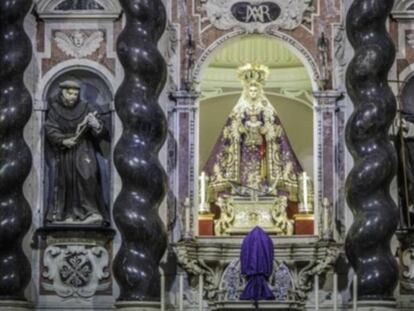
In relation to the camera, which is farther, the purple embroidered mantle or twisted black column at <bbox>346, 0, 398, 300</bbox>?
twisted black column at <bbox>346, 0, 398, 300</bbox>

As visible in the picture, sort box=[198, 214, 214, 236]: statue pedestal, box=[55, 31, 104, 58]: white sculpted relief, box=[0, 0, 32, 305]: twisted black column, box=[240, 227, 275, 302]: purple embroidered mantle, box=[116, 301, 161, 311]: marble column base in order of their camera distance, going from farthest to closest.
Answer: box=[198, 214, 214, 236]: statue pedestal
box=[55, 31, 104, 58]: white sculpted relief
box=[0, 0, 32, 305]: twisted black column
box=[116, 301, 161, 311]: marble column base
box=[240, 227, 275, 302]: purple embroidered mantle

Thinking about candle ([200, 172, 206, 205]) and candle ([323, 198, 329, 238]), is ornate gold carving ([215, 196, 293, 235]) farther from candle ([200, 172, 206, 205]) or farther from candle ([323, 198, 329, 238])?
candle ([323, 198, 329, 238])

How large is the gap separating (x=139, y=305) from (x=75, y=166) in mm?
2445

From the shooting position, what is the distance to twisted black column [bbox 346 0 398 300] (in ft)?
63.8

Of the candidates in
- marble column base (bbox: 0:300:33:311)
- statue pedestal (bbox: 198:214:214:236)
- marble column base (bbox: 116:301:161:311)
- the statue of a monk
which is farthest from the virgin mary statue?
marble column base (bbox: 0:300:33:311)

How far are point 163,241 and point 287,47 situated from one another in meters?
3.79

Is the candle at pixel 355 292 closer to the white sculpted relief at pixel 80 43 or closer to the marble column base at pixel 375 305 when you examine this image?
the marble column base at pixel 375 305

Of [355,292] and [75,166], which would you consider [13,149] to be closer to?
[75,166]

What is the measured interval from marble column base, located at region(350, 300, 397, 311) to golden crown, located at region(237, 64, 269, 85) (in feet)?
16.2

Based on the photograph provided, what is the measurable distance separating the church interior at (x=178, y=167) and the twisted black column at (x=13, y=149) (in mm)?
20

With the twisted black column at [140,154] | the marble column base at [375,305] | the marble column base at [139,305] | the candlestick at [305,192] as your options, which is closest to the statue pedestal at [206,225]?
the candlestick at [305,192]

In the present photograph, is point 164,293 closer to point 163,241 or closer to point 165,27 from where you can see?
point 163,241

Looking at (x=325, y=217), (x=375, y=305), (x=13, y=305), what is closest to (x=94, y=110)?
(x=13, y=305)

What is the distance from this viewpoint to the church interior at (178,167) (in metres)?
19.7
